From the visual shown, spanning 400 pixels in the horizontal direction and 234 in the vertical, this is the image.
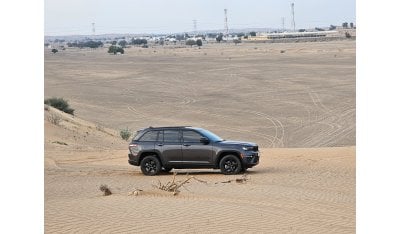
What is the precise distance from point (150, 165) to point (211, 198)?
562 centimetres

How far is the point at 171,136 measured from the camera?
22.5m

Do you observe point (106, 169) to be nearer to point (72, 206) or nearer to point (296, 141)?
point (72, 206)

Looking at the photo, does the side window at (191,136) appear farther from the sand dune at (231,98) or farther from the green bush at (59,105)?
the green bush at (59,105)

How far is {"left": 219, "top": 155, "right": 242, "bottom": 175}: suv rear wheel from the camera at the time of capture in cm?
2197

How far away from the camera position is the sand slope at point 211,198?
554 inches

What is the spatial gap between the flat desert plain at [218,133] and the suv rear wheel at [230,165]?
0.56 metres

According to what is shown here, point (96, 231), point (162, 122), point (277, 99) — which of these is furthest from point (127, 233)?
point (277, 99)

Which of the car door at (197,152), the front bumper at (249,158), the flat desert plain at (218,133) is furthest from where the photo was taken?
the car door at (197,152)

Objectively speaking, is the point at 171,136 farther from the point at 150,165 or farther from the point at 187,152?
the point at 150,165

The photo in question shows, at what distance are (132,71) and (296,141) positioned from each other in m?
43.7

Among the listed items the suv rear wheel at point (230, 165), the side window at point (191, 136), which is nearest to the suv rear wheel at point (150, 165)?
the side window at point (191, 136)

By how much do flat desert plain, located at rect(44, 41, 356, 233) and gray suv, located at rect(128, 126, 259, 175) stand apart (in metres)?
0.45

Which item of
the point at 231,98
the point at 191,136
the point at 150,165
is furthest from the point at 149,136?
the point at 231,98

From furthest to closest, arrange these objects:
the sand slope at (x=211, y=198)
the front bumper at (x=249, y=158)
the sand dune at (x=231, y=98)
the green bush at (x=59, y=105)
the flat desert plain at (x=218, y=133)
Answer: the green bush at (x=59, y=105) < the sand dune at (x=231, y=98) < the front bumper at (x=249, y=158) < the flat desert plain at (x=218, y=133) < the sand slope at (x=211, y=198)
